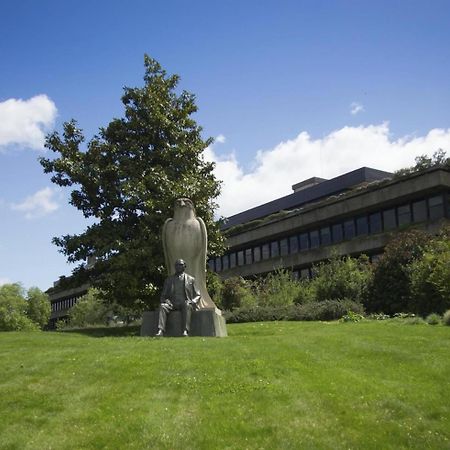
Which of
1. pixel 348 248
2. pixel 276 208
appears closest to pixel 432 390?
pixel 348 248

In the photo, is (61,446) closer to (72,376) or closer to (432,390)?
(72,376)

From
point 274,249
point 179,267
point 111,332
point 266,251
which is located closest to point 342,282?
point 111,332

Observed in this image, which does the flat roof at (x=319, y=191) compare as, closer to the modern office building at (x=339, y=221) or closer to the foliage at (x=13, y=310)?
the modern office building at (x=339, y=221)

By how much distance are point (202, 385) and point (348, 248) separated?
38567 millimetres

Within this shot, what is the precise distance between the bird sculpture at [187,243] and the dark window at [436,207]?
26728mm

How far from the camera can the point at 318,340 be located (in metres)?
14.2

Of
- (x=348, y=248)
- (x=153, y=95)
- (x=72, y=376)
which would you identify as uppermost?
(x=153, y=95)

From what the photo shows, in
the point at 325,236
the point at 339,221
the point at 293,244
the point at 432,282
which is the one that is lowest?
the point at 432,282

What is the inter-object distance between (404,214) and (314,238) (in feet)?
34.0

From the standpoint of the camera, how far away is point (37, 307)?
80688 mm

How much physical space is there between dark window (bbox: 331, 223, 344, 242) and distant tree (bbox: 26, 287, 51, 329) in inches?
1795

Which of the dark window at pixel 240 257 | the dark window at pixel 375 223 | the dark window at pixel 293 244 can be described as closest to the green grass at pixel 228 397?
the dark window at pixel 375 223

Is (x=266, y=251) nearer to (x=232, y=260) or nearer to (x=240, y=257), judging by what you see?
(x=240, y=257)

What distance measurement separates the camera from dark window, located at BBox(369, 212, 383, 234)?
45.6 metres
